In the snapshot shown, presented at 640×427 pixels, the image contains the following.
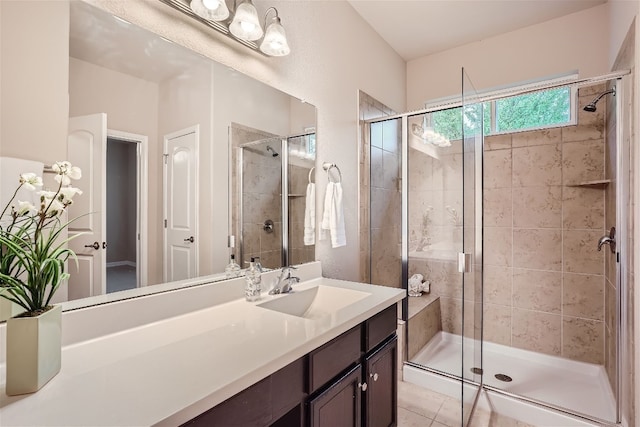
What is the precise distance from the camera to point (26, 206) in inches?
31.6

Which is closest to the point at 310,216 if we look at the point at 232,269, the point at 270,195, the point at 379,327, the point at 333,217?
the point at 333,217

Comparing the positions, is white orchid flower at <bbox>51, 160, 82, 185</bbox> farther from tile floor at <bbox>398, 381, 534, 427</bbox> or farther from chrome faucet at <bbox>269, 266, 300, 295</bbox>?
tile floor at <bbox>398, 381, 534, 427</bbox>

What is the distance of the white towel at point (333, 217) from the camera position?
6.45 ft

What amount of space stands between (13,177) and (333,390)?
1.14m

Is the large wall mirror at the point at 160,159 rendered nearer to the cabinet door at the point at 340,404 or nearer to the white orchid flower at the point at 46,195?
the white orchid flower at the point at 46,195

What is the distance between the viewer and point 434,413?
2016 mm

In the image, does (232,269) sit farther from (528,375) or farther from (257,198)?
(528,375)

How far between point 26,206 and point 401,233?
7.43 ft

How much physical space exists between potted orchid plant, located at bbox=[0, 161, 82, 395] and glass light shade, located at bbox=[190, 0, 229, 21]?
79 cm

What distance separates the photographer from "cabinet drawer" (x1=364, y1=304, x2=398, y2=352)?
4.21 ft

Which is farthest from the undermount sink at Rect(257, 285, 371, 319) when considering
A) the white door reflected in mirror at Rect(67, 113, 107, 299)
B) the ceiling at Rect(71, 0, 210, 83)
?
the ceiling at Rect(71, 0, 210, 83)

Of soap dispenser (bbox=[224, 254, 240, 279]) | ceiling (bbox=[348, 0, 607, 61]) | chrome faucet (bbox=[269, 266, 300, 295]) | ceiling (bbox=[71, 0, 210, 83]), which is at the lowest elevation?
chrome faucet (bbox=[269, 266, 300, 295])

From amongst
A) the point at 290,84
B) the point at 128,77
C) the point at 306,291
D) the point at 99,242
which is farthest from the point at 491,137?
the point at 99,242

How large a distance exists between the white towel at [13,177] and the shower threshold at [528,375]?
2.33 metres
